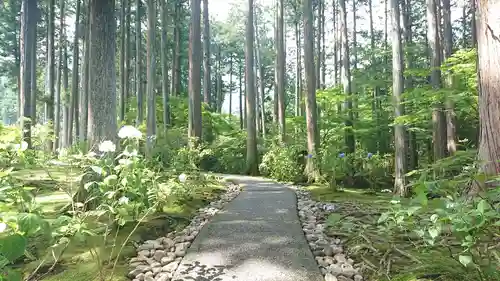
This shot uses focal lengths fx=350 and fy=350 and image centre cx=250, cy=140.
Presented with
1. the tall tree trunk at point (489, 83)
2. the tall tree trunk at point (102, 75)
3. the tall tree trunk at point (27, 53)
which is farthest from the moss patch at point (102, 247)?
the tall tree trunk at point (27, 53)

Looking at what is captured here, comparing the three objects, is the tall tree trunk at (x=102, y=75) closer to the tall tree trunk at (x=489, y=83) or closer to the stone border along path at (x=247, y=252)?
the stone border along path at (x=247, y=252)

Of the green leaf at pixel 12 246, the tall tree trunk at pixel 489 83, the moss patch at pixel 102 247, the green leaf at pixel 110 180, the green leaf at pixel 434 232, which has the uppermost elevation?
the tall tree trunk at pixel 489 83

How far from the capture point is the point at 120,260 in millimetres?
2980

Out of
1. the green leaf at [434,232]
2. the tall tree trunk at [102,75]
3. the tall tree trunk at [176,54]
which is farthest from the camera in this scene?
the tall tree trunk at [176,54]

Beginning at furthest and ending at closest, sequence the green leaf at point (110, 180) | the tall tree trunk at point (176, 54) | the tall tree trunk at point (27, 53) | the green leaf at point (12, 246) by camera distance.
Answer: the tall tree trunk at point (176, 54) → the tall tree trunk at point (27, 53) → the green leaf at point (110, 180) → the green leaf at point (12, 246)

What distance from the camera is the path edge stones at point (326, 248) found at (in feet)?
9.30

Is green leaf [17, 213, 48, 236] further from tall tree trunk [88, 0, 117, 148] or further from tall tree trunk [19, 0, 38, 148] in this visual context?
tall tree trunk [19, 0, 38, 148]

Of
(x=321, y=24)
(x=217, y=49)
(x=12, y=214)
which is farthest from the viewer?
(x=217, y=49)

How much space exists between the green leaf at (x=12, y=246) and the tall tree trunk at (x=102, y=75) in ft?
9.62

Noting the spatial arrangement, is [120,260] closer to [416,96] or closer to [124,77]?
[416,96]

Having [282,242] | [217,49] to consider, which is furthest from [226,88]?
[282,242]

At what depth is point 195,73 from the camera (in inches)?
461

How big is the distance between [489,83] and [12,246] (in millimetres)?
3310

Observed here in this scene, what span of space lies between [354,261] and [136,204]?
194cm
